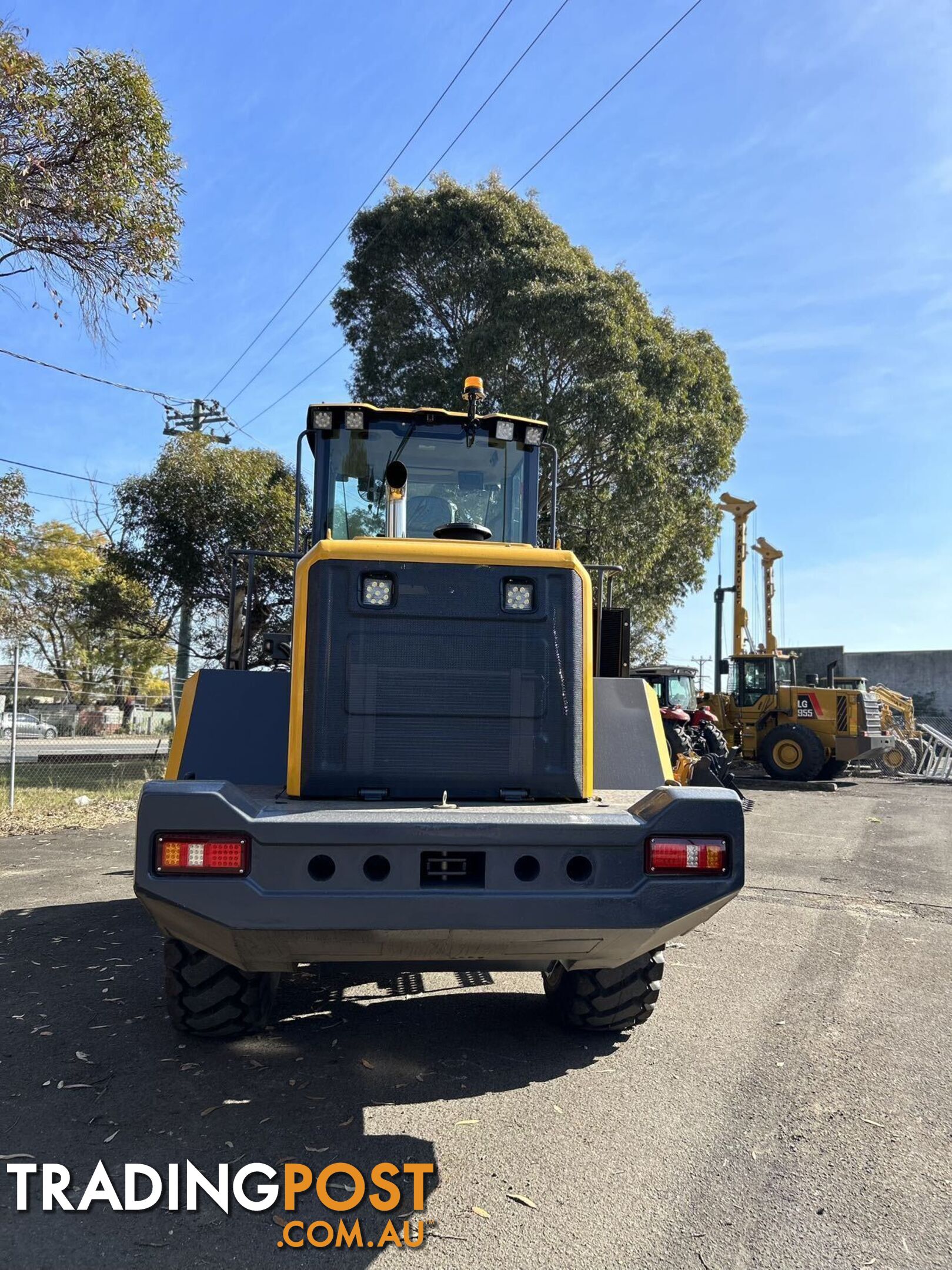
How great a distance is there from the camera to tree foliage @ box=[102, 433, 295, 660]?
59.5 feet

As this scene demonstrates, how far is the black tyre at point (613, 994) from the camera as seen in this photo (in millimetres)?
3986

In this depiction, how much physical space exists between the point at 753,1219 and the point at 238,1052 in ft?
7.04

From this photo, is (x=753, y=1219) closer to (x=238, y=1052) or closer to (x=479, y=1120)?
(x=479, y=1120)

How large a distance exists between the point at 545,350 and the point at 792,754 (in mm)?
9427

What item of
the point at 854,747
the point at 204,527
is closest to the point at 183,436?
the point at 204,527

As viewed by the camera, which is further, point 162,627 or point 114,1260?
point 162,627

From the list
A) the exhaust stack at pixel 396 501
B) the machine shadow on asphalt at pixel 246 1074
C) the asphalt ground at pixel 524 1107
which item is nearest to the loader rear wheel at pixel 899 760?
the asphalt ground at pixel 524 1107

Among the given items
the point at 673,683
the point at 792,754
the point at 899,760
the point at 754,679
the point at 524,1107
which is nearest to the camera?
the point at 524,1107

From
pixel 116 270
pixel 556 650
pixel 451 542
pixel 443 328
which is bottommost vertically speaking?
pixel 556 650

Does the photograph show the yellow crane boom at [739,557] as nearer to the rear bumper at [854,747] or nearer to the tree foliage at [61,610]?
the rear bumper at [854,747]

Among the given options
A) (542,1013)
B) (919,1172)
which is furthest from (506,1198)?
(542,1013)

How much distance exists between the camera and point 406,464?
470 centimetres

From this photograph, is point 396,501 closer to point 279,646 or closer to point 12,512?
point 279,646

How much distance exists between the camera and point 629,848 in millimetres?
3094
